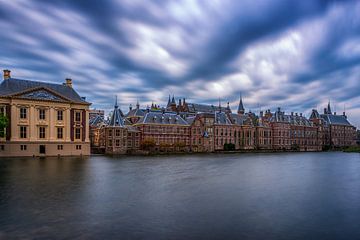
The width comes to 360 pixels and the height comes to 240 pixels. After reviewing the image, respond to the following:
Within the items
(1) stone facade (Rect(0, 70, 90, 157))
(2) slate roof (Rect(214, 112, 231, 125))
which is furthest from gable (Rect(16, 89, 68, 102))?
(2) slate roof (Rect(214, 112, 231, 125))

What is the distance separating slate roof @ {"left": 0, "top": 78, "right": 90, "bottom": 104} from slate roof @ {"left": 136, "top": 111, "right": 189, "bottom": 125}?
2497cm

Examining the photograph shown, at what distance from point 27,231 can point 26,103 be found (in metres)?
52.3

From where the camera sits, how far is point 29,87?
5953 cm

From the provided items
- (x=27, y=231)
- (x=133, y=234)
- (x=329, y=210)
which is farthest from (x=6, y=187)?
(x=329, y=210)

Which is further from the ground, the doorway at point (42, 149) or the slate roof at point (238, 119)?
the slate roof at point (238, 119)

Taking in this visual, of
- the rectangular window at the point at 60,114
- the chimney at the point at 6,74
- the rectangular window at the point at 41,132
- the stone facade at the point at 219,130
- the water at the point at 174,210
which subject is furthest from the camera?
the stone facade at the point at 219,130

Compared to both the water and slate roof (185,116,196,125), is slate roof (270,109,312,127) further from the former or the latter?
the water

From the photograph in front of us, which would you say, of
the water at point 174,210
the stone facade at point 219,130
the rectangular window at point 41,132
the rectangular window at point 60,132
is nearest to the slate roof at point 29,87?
the rectangular window at point 60,132

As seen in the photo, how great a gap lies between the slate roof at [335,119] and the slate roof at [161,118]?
3344 inches

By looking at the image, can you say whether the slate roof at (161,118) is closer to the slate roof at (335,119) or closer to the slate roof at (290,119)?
the slate roof at (290,119)

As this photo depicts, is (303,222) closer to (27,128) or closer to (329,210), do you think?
(329,210)

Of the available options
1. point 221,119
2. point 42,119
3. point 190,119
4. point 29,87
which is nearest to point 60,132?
point 42,119

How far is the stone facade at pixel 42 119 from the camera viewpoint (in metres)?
55.9

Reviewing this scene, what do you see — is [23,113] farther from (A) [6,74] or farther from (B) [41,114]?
(A) [6,74]
